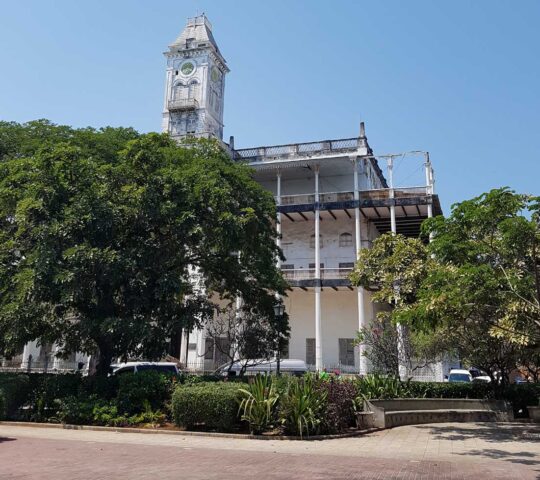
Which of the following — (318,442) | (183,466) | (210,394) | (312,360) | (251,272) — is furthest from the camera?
(312,360)

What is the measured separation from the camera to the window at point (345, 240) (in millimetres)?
35469

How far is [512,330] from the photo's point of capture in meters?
12.1

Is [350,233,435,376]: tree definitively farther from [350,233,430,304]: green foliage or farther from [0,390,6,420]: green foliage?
[0,390,6,420]: green foliage

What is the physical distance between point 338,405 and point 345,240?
76.8 feet

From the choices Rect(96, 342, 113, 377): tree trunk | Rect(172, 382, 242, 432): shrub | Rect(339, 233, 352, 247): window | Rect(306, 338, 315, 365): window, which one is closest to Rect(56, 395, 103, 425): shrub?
Rect(96, 342, 113, 377): tree trunk

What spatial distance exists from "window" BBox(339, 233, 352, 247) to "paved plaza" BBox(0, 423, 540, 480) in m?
22.7

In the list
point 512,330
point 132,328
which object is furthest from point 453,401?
point 132,328

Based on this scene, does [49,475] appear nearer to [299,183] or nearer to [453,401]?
[453,401]

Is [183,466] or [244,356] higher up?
[244,356]

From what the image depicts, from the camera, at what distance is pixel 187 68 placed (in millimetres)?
40344

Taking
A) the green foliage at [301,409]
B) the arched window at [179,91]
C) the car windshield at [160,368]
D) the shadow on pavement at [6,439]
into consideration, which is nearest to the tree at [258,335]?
the car windshield at [160,368]

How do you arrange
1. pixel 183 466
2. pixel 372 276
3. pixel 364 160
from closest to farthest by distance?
1. pixel 183 466
2. pixel 372 276
3. pixel 364 160

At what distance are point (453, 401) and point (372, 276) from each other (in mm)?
4983

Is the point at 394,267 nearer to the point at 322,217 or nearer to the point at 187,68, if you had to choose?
the point at 322,217
